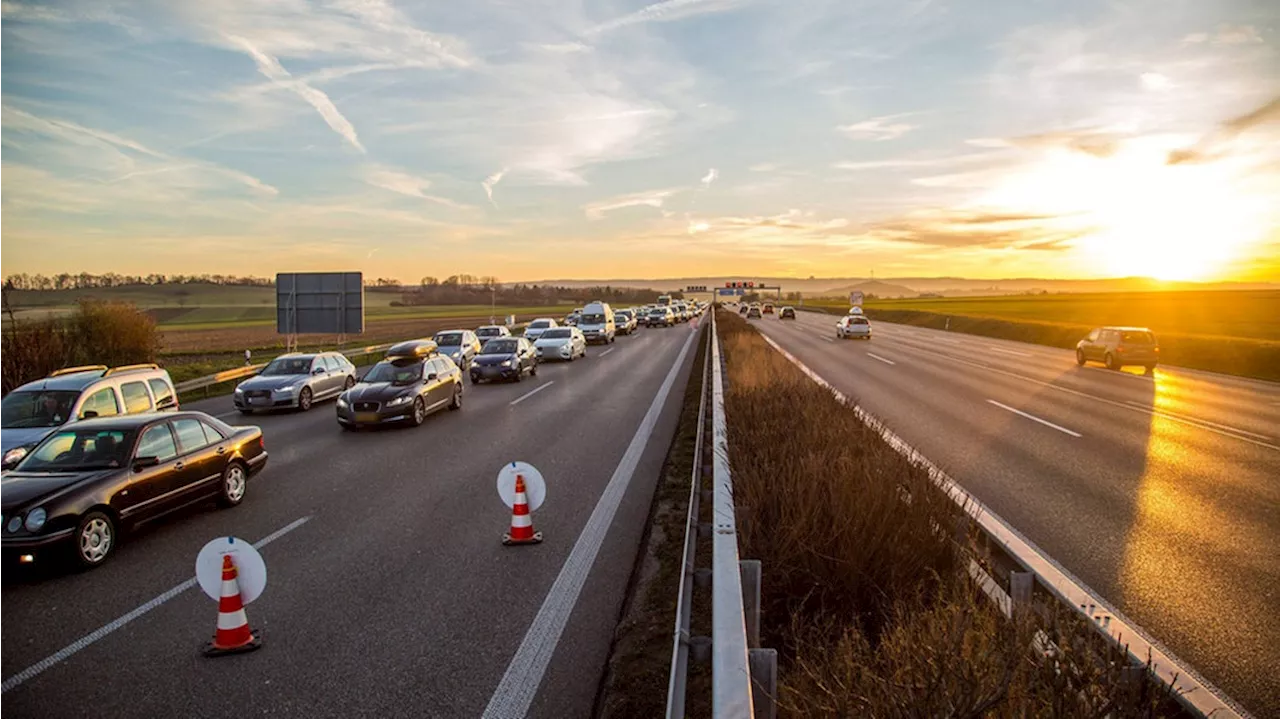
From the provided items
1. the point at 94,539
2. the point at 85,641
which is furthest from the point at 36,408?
the point at 85,641

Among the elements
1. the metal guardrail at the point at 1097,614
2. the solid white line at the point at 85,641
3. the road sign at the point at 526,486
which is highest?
the metal guardrail at the point at 1097,614

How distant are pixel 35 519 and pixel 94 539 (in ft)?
1.94

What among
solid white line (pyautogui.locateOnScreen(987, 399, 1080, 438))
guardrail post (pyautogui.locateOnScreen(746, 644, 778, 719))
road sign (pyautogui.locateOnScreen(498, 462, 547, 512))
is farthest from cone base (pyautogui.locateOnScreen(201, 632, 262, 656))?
solid white line (pyautogui.locateOnScreen(987, 399, 1080, 438))

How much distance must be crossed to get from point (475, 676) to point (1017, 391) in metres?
18.6

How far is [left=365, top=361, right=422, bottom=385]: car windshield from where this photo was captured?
15.8 meters

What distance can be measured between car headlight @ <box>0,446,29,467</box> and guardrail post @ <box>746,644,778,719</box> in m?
11.0

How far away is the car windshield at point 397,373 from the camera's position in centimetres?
1584

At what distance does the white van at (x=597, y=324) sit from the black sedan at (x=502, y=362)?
15519 millimetres

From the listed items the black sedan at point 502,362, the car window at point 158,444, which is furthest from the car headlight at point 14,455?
the black sedan at point 502,362

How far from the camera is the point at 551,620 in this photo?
568 cm

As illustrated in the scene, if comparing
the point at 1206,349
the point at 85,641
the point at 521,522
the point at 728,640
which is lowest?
the point at 85,641

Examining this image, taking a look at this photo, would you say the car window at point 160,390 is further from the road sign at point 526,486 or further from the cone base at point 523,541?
the cone base at point 523,541

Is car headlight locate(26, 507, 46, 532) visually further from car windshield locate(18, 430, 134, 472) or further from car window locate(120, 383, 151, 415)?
car window locate(120, 383, 151, 415)

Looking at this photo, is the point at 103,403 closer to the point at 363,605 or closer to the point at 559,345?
the point at 363,605
